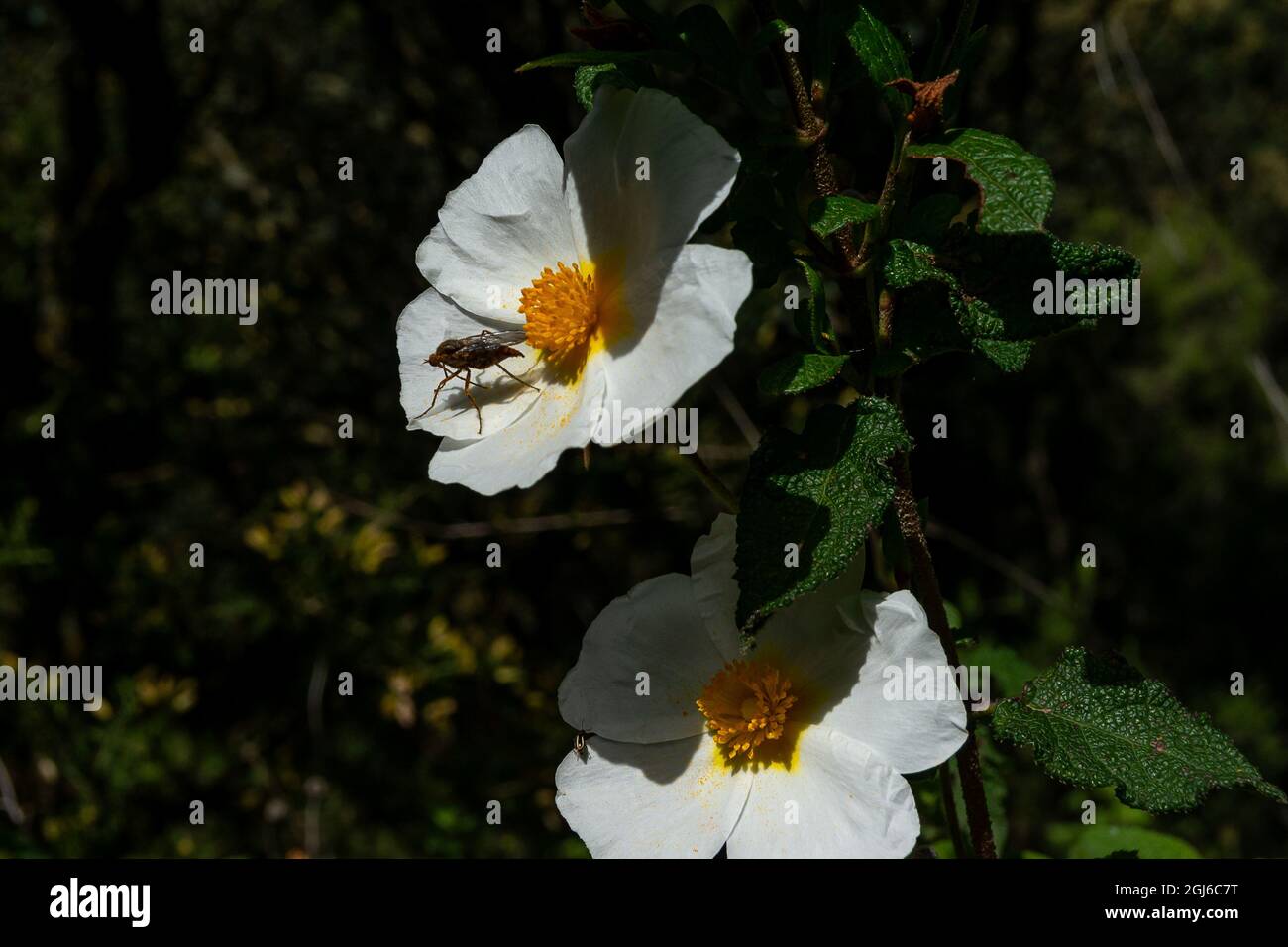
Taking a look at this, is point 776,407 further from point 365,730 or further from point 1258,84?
point 1258,84

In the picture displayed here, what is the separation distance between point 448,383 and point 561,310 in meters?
0.15

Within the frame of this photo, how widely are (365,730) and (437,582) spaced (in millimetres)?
408

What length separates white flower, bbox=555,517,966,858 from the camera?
1116mm

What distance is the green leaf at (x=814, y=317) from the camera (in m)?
1.09

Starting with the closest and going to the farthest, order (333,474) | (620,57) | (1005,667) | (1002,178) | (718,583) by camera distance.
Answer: (1002,178) → (620,57) → (718,583) → (1005,667) → (333,474)

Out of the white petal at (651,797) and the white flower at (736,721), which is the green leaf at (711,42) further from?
the white petal at (651,797)

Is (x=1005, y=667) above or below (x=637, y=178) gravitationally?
below

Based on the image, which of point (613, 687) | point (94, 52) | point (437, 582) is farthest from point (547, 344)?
point (94, 52)

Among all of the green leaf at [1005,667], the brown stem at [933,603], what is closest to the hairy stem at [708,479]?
the brown stem at [933,603]

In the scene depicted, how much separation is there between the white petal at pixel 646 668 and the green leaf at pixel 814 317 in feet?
0.96

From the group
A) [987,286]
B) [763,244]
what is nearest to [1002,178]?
[987,286]

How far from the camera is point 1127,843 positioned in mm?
1728

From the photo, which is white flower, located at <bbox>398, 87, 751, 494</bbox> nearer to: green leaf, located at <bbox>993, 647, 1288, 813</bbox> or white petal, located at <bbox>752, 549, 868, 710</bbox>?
white petal, located at <bbox>752, 549, 868, 710</bbox>

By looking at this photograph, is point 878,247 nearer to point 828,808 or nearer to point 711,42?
point 711,42
